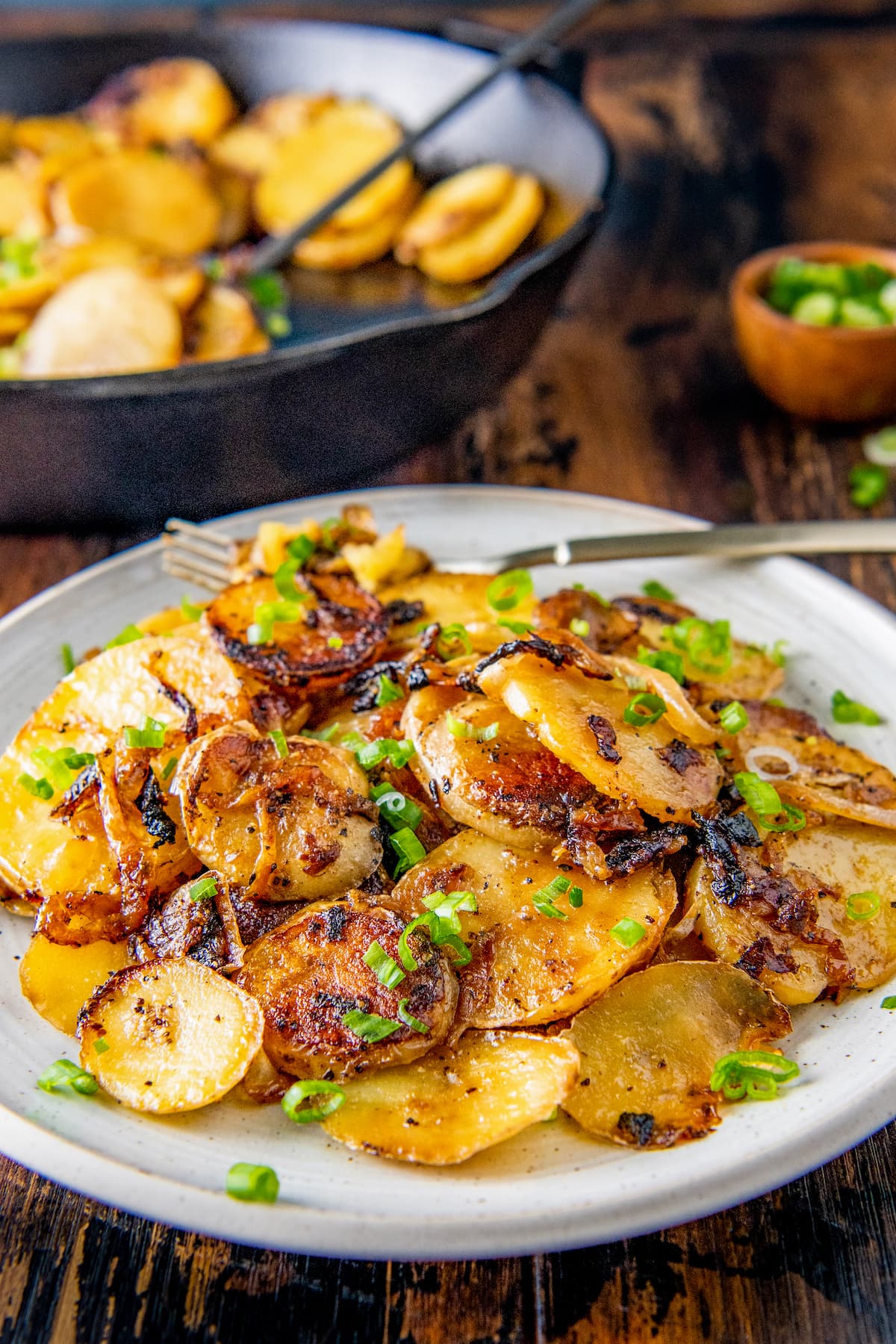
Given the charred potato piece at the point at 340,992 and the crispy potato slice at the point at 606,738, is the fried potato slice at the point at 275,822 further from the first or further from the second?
the crispy potato slice at the point at 606,738

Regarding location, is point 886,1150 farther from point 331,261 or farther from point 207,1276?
point 331,261

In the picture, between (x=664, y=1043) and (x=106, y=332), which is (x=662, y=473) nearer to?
(x=106, y=332)

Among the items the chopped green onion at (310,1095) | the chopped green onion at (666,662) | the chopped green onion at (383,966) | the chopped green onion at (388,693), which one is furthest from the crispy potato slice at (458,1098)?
the chopped green onion at (666,662)

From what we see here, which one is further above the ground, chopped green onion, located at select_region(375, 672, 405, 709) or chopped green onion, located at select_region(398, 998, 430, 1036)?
chopped green onion, located at select_region(375, 672, 405, 709)

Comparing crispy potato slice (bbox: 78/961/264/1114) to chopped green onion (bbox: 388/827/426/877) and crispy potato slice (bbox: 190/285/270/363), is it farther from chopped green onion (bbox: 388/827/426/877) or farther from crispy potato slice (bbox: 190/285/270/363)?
crispy potato slice (bbox: 190/285/270/363)

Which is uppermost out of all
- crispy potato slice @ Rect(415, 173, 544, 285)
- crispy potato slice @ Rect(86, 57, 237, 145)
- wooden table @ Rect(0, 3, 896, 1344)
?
crispy potato slice @ Rect(86, 57, 237, 145)

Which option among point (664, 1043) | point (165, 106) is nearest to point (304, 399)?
point (664, 1043)

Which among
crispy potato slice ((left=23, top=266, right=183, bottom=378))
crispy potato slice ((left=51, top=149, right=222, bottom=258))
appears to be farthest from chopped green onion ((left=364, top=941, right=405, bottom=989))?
crispy potato slice ((left=51, top=149, right=222, bottom=258))
